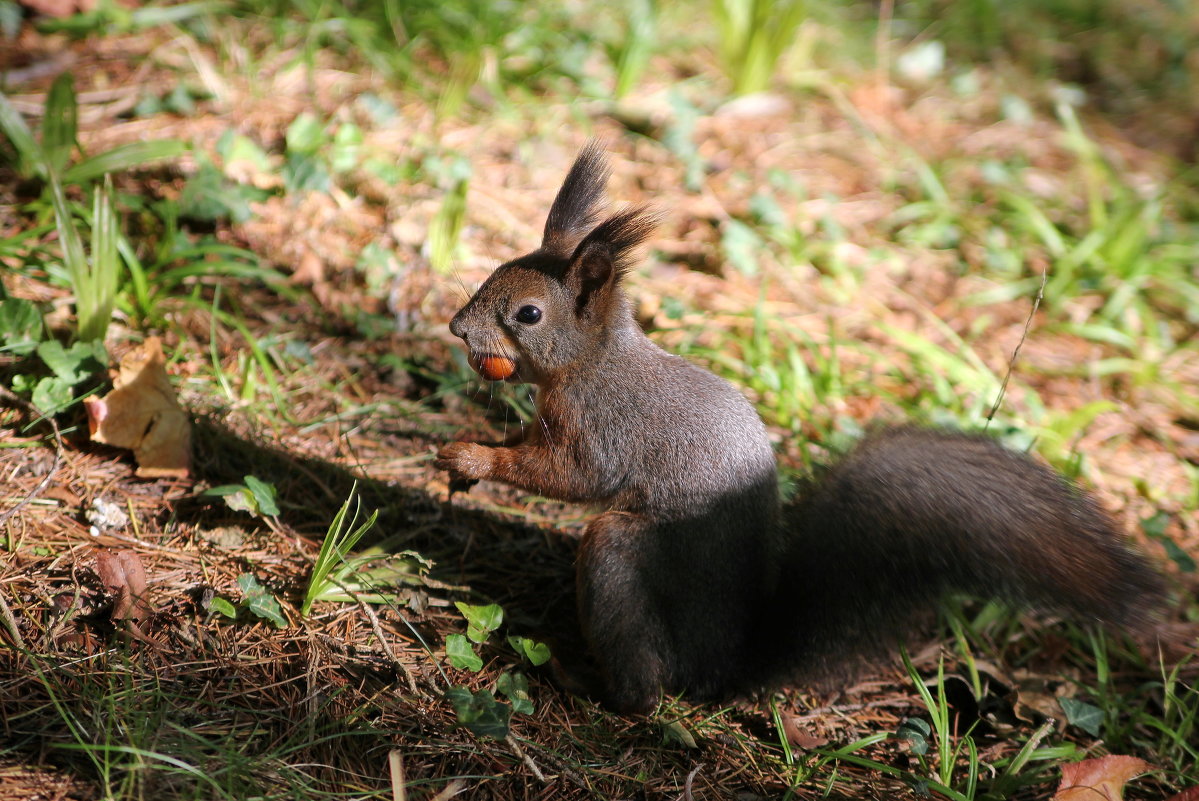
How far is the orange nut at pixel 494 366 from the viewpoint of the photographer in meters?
2.35

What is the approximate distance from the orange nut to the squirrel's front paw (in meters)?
0.19

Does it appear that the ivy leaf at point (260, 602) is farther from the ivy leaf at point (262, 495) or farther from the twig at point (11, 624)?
the twig at point (11, 624)

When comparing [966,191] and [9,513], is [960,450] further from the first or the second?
[966,191]

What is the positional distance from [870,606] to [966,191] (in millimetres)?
3045

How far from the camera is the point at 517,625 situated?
2.33 metres

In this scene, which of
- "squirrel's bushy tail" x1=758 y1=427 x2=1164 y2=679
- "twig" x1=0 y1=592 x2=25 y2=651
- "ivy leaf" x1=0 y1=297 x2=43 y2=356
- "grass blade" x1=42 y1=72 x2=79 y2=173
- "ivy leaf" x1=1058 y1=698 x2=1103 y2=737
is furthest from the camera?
"grass blade" x1=42 y1=72 x2=79 y2=173

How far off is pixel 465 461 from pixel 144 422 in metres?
0.82

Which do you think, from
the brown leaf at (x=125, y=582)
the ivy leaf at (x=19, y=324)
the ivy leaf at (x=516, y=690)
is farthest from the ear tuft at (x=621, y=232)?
the ivy leaf at (x=19, y=324)

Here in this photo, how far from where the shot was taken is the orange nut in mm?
2348

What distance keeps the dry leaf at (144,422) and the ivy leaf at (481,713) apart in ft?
3.29

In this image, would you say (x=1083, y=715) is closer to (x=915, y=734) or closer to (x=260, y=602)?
(x=915, y=734)

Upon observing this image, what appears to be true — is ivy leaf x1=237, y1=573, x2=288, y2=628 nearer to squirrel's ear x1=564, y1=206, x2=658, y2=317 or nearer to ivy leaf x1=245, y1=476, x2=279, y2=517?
ivy leaf x1=245, y1=476, x2=279, y2=517

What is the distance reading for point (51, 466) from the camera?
228 centimetres

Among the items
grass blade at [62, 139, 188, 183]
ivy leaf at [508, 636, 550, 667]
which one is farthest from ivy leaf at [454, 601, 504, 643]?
grass blade at [62, 139, 188, 183]
